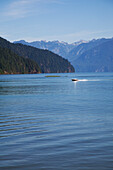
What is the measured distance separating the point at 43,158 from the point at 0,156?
2456mm

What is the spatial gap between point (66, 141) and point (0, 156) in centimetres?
533

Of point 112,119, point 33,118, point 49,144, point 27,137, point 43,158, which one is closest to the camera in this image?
point 43,158

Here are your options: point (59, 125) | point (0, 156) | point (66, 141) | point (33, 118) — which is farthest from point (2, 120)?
point (0, 156)

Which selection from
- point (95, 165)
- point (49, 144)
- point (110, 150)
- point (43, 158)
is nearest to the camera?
point (95, 165)

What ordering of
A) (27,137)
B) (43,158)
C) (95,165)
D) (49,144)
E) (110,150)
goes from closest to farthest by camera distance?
(95,165) < (43,158) < (110,150) < (49,144) < (27,137)

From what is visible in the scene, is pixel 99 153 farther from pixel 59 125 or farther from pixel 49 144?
pixel 59 125

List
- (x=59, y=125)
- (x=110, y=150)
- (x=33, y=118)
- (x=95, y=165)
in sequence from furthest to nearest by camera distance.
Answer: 1. (x=33, y=118)
2. (x=59, y=125)
3. (x=110, y=150)
4. (x=95, y=165)

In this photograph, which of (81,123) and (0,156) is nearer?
(0,156)

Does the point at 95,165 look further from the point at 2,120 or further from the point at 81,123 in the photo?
the point at 2,120

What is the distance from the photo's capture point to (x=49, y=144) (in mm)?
20250

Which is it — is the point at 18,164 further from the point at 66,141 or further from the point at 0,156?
the point at 66,141

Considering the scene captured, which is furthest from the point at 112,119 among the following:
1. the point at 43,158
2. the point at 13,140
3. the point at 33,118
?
the point at 43,158

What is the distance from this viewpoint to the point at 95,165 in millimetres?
15773

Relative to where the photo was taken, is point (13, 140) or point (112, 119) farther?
point (112, 119)
